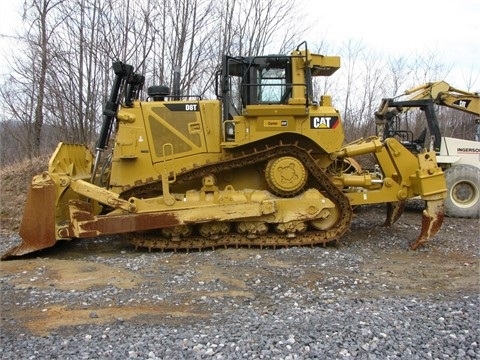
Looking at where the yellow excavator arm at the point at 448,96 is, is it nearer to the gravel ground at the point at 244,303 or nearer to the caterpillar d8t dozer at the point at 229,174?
the caterpillar d8t dozer at the point at 229,174

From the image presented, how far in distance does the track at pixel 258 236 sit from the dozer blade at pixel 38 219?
1.07 metres

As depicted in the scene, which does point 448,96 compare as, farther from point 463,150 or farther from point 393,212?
point 393,212

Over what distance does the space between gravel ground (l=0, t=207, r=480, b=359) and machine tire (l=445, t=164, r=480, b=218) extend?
118 inches

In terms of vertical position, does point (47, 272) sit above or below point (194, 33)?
below

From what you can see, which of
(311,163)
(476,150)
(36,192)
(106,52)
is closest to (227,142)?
(311,163)

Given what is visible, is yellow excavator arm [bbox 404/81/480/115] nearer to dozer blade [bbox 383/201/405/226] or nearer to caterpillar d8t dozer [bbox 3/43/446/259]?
dozer blade [bbox 383/201/405/226]

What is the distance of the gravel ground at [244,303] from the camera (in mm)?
3673

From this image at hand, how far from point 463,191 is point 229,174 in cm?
585

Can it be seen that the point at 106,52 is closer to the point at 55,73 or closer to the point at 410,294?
the point at 55,73

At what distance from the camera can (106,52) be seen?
13.7 metres

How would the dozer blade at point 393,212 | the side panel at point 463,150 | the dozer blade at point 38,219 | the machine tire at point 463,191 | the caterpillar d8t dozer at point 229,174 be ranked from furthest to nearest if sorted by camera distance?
the side panel at point 463,150 < the machine tire at point 463,191 < the dozer blade at point 393,212 < the caterpillar d8t dozer at point 229,174 < the dozer blade at point 38,219

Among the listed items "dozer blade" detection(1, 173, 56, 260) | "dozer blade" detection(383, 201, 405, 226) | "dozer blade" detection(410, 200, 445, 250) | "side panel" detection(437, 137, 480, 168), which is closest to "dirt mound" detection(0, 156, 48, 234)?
"dozer blade" detection(1, 173, 56, 260)

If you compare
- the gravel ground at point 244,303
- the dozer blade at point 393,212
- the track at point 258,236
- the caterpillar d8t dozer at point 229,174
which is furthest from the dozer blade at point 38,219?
the dozer blade at point 393,212

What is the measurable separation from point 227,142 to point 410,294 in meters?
3.39
